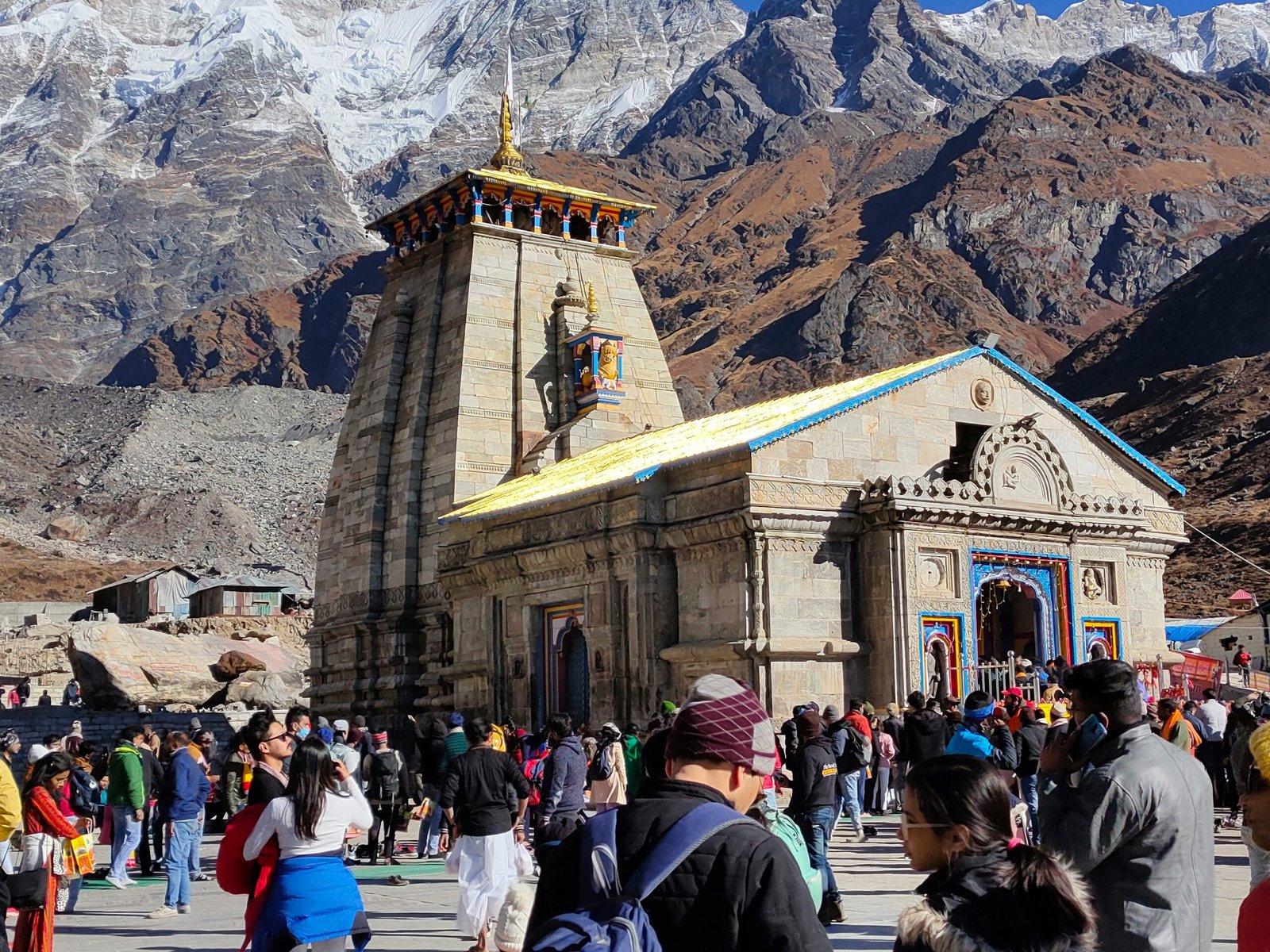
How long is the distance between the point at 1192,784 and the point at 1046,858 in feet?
5.24

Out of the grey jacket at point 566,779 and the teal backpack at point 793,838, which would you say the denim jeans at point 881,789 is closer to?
the grey jacket at point 566,779

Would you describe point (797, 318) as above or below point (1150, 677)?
above

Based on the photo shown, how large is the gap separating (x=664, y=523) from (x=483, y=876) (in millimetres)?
13606

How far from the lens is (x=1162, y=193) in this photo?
150m

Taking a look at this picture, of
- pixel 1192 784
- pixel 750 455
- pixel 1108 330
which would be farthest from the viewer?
pixel 1108 330

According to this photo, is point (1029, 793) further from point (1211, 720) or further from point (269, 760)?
point (269, 760)

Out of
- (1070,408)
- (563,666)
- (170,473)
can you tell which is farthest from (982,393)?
(170,473)

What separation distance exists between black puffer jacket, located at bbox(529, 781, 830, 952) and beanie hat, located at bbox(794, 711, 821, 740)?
8905 mm

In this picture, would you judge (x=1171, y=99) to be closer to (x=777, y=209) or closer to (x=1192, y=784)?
(x=777, y=209)

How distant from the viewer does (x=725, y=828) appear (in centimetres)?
447

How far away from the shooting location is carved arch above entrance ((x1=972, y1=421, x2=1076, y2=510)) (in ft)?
81.7

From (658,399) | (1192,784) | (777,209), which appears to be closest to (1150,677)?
(658,399)

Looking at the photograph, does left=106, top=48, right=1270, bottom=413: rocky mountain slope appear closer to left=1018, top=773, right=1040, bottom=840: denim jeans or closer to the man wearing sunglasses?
left=1018, top=773, right=1040, bottom=840: denim jeans

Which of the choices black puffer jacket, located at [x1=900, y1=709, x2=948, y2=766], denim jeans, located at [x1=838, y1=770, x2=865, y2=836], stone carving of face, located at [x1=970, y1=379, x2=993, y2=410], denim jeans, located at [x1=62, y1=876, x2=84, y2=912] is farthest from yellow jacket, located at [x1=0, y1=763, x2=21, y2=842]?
stone carving of face, located at [x1=970, y1=379, x2=993, y2=410]
